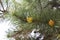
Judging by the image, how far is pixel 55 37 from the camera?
77 cm

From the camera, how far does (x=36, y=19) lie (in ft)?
2.64

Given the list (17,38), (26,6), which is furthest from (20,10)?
(17,38)

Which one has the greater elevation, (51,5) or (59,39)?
(51,5)

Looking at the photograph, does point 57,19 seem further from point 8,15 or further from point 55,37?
point 8,15

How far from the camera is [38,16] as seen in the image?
792 millimetres

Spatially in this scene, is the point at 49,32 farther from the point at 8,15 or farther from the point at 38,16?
the point at 8,15

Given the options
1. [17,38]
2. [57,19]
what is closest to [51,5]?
[57,19]

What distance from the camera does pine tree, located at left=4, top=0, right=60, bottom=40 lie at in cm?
78

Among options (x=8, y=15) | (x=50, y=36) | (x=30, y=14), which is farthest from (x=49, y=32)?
(x=8, y=15)

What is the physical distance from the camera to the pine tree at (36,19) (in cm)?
78

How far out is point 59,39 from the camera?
2.48 ft

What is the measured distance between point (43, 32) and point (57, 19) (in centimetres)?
9

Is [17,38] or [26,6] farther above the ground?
[26,6]

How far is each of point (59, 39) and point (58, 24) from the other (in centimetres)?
7
